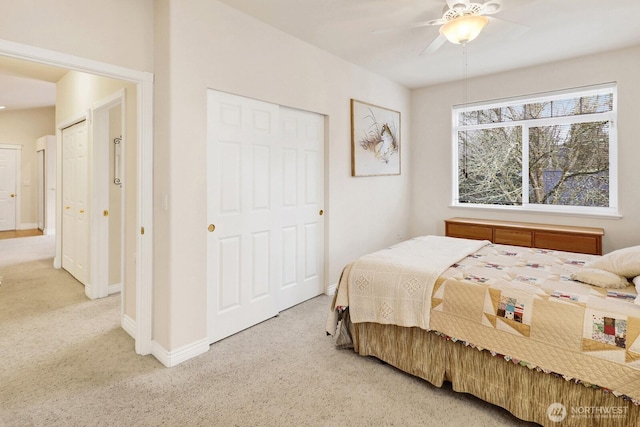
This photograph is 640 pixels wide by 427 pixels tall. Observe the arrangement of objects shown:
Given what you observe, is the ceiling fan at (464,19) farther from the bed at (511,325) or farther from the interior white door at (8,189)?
the interior white door at (8,189)

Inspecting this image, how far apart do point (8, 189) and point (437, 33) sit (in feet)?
30.7

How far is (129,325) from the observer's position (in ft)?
9.30

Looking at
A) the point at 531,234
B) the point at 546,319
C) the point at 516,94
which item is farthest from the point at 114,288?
the point at 516,94

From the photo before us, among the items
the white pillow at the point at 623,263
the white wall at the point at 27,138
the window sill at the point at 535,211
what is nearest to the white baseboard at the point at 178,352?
the white pillow at the point at 623,263

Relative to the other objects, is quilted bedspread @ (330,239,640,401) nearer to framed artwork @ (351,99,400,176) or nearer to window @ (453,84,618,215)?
framed artwork @ (351,99,400,176)

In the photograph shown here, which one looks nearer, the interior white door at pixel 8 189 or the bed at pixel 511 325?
the bed at pixel 511 325

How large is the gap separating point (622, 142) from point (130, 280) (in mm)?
4891

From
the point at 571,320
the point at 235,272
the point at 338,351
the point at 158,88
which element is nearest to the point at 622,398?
the point at 571,320

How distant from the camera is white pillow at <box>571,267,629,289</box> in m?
1.87

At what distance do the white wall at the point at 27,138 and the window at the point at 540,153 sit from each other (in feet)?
28.4

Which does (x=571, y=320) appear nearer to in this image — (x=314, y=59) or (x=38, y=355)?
(x=314, y=59)

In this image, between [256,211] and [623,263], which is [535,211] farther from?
[256,211]

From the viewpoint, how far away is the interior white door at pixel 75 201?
3.88 m
